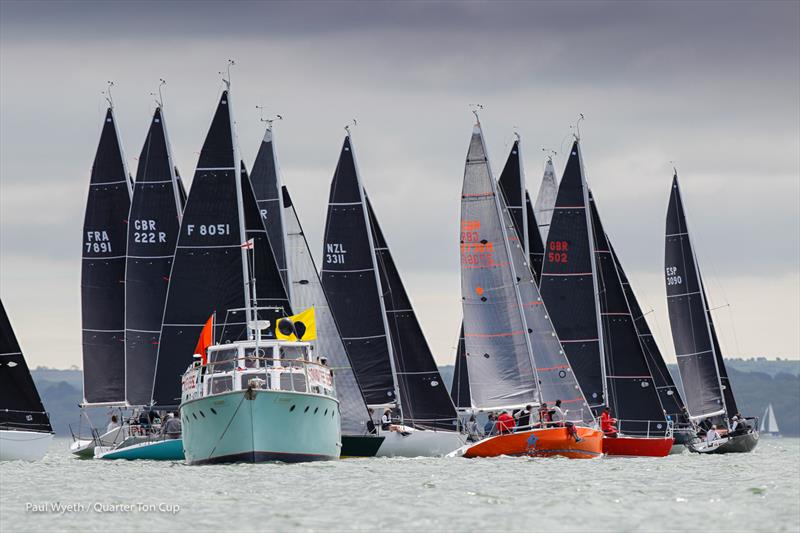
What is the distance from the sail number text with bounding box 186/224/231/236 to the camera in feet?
191

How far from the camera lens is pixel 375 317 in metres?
64.7

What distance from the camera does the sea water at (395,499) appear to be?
97.9 feet

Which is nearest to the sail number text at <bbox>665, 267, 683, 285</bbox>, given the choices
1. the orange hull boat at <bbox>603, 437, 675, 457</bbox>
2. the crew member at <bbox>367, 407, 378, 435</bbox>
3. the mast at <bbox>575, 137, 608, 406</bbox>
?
the mast at <bbox>575, 137, 608, 406</bbox>

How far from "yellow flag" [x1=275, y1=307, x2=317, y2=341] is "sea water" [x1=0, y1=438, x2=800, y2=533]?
15.6ft

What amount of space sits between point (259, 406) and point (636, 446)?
21.0 meters

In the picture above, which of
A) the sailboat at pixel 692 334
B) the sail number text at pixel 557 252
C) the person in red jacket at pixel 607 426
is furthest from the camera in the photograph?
the sailboat at pixel 692 334

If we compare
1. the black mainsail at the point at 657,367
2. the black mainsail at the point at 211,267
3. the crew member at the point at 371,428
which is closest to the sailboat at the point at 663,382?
the black mainsail at the point at 657,367

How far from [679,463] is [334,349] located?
13.8 meters

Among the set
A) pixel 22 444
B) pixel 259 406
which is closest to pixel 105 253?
pixel 22 444

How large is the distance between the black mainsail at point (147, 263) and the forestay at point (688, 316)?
1168 inches

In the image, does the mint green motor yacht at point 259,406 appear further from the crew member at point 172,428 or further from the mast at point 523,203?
the mast at point 523,203

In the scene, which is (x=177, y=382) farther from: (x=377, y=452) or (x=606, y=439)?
(x=606, y=439)

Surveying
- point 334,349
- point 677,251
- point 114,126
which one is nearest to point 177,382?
point 334,349

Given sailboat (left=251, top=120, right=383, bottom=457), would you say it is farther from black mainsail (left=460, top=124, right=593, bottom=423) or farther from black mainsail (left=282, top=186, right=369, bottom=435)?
black mainsail (left=460, top=124, right=593, bottom=423)
